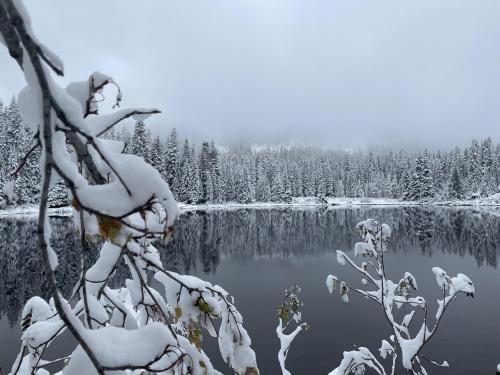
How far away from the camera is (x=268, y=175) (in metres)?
103

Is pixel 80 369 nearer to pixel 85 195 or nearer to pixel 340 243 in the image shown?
pixel 85 195

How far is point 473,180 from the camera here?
8919 cm

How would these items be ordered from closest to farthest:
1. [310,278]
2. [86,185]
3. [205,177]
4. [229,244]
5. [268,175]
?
[86,185] → [310,278] → [229,244] → [205,177] → [268,175]

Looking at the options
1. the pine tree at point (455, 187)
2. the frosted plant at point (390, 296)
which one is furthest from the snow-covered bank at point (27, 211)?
the pine tree at point (455, 187)

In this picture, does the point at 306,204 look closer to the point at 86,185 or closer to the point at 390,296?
the point at 390,296

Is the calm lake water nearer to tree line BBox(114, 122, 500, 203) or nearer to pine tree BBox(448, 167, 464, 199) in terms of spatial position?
tree line BBox(114, 122, 500, 203)

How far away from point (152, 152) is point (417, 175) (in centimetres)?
6595

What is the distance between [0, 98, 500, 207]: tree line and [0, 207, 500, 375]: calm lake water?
25.0 metres

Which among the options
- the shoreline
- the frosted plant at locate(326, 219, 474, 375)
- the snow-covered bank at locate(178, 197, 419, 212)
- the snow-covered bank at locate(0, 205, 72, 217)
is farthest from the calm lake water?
the snow-covered bank at locate(178, 197, 419, 212)

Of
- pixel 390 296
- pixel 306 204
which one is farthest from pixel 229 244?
pixel 306 204

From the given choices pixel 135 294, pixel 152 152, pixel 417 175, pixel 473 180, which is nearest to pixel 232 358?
pixel 135 294

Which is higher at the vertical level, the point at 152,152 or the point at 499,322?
the point at 152,152

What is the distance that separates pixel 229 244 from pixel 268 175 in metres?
69.7

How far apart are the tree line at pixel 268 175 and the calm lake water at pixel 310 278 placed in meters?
25.0
